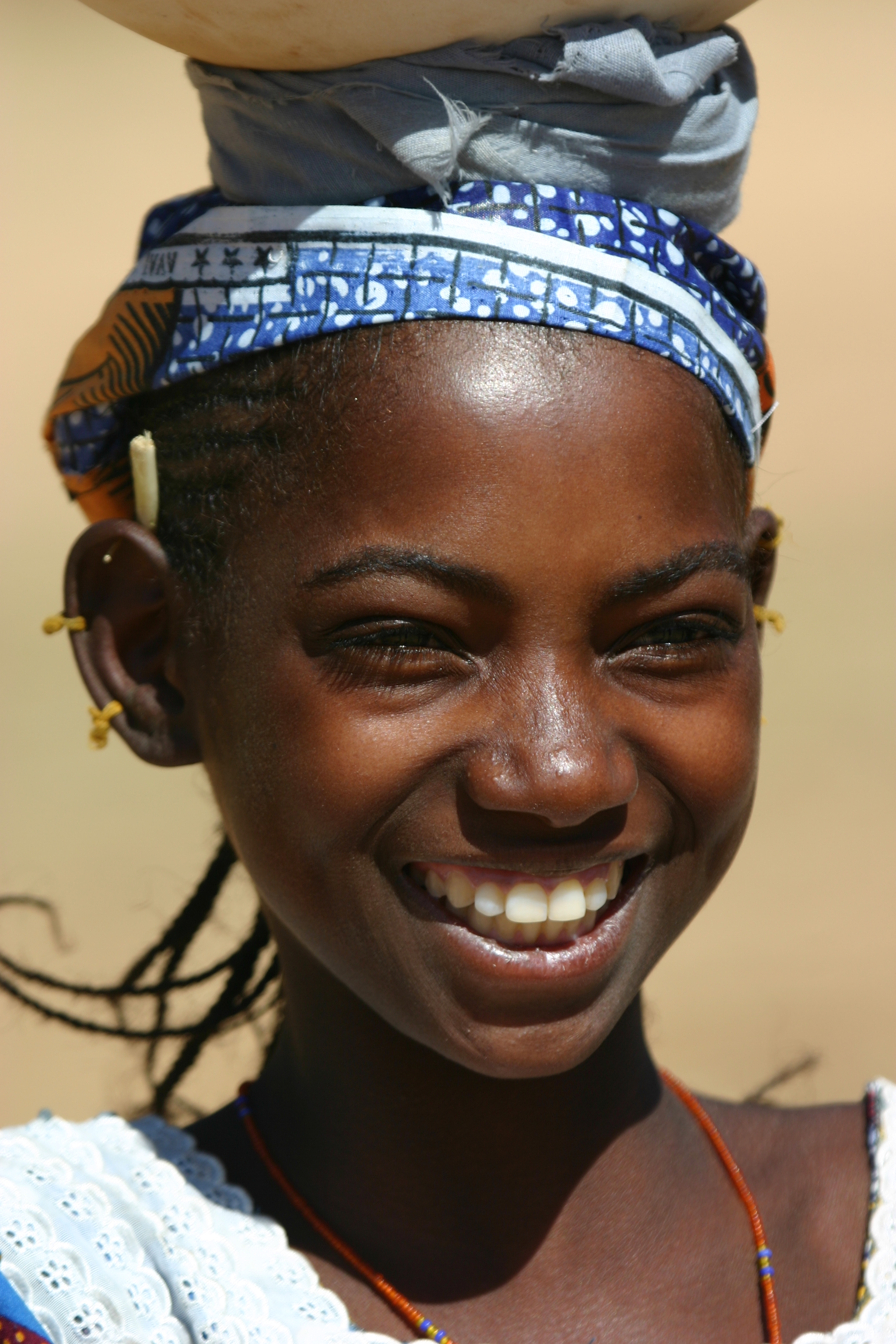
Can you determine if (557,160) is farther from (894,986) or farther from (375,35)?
(894,986)

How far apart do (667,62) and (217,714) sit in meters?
0.93

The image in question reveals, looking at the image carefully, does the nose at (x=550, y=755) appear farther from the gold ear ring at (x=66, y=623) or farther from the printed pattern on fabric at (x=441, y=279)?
the gold ear ring at (x=66, y=623)

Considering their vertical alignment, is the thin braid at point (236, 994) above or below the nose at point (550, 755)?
below

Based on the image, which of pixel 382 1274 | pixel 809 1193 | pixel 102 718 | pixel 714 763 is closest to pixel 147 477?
pixel 102 718

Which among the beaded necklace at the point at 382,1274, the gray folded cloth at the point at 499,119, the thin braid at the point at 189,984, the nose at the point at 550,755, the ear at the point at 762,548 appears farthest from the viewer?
the thin braid at the point at 189,984

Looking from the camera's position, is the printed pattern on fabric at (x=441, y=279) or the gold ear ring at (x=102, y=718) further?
the gold ear ring at (x=102, y=718)

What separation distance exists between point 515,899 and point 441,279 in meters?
0.70

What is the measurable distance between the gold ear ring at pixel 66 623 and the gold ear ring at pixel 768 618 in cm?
89

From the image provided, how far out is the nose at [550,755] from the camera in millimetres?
1578

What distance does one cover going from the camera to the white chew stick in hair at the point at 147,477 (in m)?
1.91

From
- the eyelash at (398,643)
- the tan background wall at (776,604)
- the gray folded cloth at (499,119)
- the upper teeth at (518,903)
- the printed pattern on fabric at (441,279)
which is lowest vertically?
the tan background wall at (776,604)

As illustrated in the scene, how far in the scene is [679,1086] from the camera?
2.15 meters

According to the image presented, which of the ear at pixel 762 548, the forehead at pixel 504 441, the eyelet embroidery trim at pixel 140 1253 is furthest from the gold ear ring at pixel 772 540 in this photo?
the eyelet embroidery trim at pixel 140 1253

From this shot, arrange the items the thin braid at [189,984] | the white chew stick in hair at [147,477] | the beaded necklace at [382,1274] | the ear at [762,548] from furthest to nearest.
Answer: the thin braid at [189,984] → the ear at [762,548] → the white chew stick in hair at [147,477] → the beaded necklace at [382,1274]
